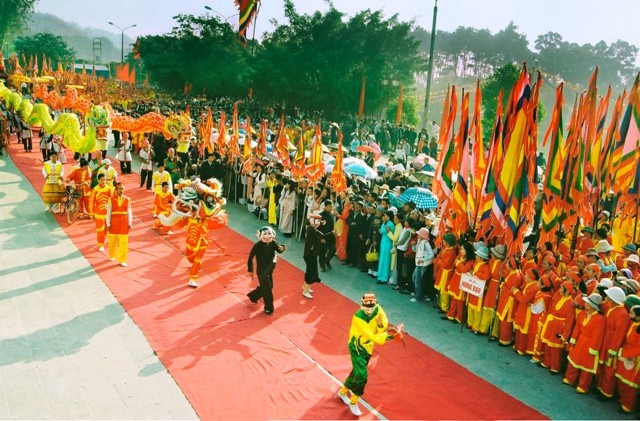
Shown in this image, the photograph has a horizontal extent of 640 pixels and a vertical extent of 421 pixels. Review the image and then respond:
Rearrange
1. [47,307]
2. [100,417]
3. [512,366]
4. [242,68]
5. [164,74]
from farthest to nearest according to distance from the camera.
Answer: [164,74], [242,68], [47,307], [512,366], [100,417]

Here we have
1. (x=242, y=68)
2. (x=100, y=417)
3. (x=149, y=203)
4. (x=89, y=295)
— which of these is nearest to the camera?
(x=100, y=417)

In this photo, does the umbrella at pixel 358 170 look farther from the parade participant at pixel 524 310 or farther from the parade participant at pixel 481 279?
the parade participant at pixel 524 310

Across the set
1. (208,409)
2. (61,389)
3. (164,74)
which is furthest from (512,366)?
(164,74)

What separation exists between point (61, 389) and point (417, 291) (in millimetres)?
6496

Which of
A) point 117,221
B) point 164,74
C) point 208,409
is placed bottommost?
point 208,409

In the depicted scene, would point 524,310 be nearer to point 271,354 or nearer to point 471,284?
point 471,284

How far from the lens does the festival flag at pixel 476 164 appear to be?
34.7 feet

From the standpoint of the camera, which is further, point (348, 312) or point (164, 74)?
point (164, 74)

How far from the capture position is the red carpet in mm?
7219

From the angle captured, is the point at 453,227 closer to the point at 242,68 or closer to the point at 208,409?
the point at 208,409

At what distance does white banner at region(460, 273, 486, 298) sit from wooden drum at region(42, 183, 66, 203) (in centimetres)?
1086

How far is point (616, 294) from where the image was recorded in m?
7.37

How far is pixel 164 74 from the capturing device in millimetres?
47438

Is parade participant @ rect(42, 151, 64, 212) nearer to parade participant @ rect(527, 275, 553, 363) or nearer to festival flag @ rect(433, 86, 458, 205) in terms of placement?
festival flag @ rect(433, 86, 458, 205)
